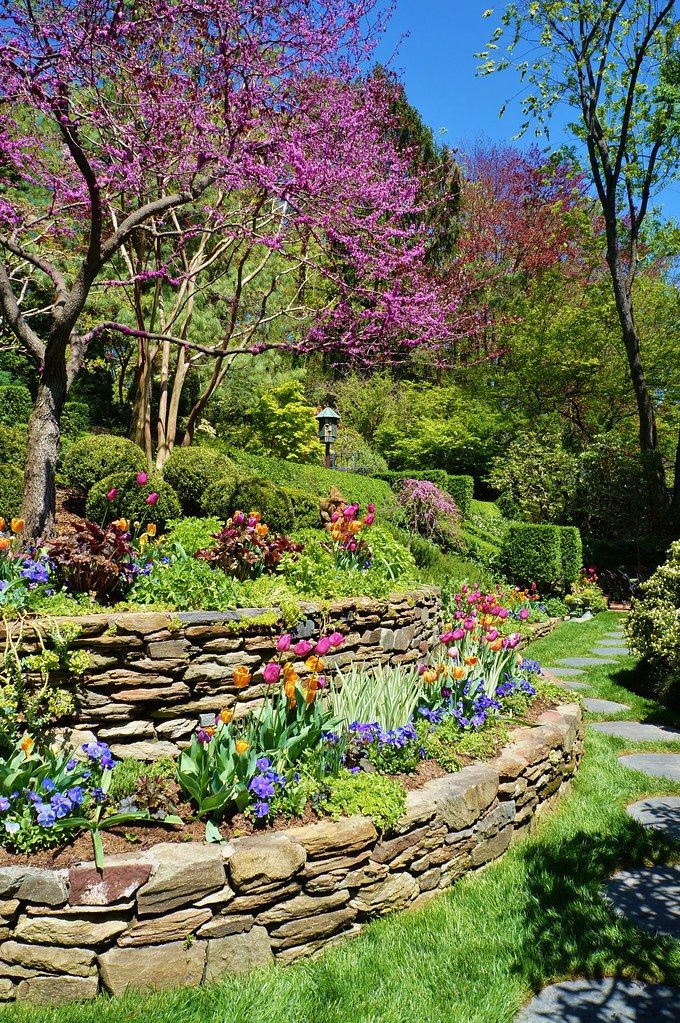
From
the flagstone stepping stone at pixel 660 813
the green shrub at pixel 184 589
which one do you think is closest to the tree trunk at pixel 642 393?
the flagstone stepping stone at pixel 660 813

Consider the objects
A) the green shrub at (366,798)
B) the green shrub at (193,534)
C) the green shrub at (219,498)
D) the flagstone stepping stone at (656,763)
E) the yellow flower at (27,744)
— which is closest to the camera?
the yellow flower at (27,744)

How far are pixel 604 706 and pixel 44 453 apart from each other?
4994 millimetres

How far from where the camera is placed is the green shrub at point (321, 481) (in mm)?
9141

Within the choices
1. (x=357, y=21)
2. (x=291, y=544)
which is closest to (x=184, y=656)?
(x=291, y=544)

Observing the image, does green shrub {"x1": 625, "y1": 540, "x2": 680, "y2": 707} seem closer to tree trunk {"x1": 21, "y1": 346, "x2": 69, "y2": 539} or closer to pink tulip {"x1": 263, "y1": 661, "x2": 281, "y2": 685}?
pink tulip {"x1": 263, "y1": 661, "x2": 281, "y2": 685}

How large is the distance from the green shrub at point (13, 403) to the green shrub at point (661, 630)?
7.85 meters

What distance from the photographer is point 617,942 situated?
2.47 metres

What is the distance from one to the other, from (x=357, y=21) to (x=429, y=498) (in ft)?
19.8

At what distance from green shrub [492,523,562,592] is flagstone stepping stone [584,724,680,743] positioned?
538cm

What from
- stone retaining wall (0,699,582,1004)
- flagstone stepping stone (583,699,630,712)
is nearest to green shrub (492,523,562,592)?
flagstone stepping stone (583,699,630,712)

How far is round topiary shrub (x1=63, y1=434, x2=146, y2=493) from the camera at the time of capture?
6.63 meters

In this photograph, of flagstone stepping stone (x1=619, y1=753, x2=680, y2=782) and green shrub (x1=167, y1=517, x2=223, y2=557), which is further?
green shrub (x1=167, y1=517, x2=223, y2=557)

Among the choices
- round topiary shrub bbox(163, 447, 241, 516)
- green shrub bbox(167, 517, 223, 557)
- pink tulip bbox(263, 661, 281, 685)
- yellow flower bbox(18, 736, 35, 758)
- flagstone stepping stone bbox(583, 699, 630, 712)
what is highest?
round topiary shrub bbox(163, 447, 241, 516)

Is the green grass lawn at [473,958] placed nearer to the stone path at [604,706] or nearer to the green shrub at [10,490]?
the stone path at [604,706]
